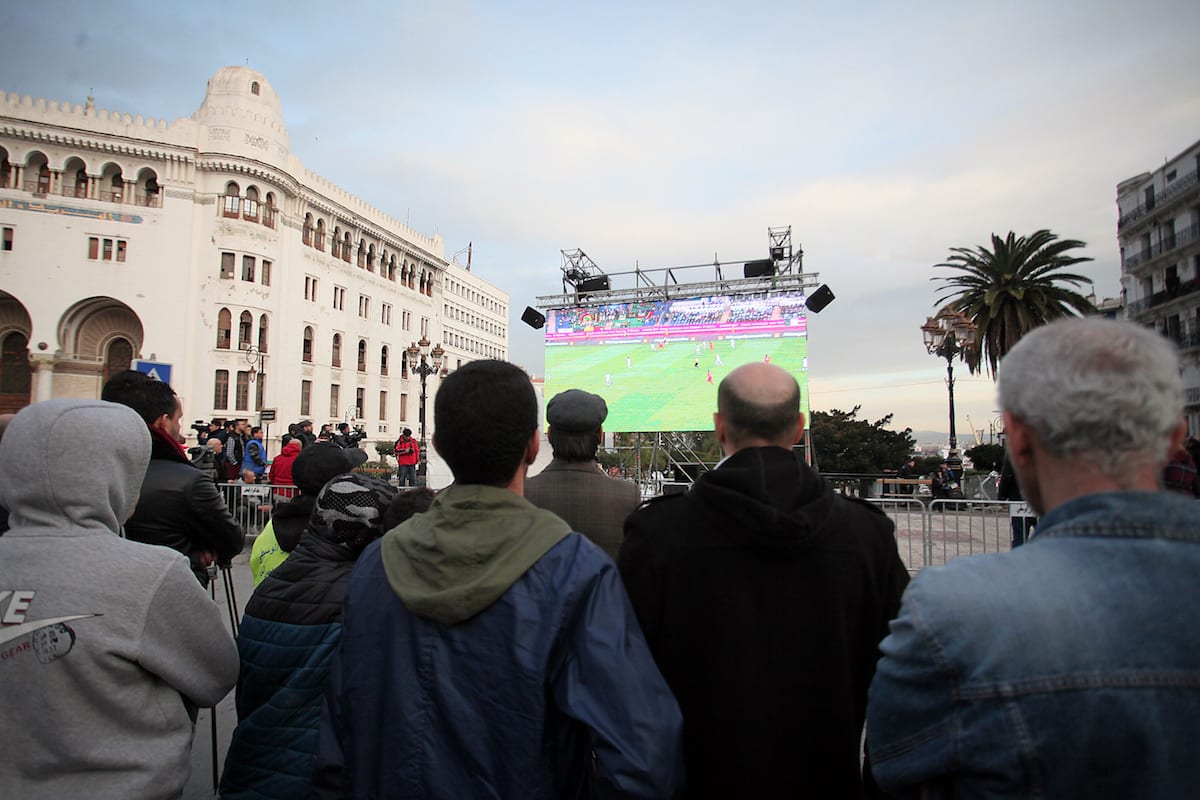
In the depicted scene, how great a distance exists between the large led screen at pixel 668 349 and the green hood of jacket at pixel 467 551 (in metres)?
12.1

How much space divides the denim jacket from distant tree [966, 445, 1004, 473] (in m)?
21.0

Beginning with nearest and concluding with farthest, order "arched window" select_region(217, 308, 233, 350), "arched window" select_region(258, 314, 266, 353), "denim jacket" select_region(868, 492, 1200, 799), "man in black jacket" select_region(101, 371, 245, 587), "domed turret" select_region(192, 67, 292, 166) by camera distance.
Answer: "denim jacket" select_region(868, 492, 1200, 799) → "man in black jacket" select_region(101, 371, 245, 587) → "arched window" select_region(217, 308, 233, 350) → "domed turret" select_region(192, 67, 292, 166) → "arched window" select_region(258, 314, 266, 353)

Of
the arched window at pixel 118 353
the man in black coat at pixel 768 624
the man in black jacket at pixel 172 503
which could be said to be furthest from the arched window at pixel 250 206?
the man in black coat at pixel 768 624

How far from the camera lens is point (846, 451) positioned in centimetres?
1881

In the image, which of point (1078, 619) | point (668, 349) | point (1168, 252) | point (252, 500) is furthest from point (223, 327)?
point (1168, 252)

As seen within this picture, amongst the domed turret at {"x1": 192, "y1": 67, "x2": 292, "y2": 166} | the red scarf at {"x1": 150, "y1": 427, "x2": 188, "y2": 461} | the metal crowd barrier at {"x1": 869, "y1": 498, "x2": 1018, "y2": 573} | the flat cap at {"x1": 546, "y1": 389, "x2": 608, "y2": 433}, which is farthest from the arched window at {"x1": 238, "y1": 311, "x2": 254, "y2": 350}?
the flat cap at {"x1": 546, "y1": 389, "x2": 608, "y2": 433}

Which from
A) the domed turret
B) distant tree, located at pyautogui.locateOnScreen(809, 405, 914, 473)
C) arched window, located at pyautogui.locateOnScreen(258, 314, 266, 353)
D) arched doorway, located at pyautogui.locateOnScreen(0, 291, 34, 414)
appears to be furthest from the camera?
arched window, located at pyautogui.locateOnScreen(258, 314, 266, 353)

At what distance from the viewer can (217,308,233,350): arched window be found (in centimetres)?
3422

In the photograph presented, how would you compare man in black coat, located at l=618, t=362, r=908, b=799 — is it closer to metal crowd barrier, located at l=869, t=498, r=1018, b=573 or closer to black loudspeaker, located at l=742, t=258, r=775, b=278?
metal crowd barrier, located at l=869, t=498, r=1018, b=573

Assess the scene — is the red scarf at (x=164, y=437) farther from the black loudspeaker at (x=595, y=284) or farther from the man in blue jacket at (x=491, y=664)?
the black loudspeaker at (x=595, y=284)

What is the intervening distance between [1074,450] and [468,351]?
228ft

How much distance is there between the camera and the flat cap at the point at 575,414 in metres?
3.00

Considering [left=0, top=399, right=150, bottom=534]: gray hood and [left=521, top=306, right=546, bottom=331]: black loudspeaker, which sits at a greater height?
[left=521, top=306, right=546, bottom=331]: black loudspeaker

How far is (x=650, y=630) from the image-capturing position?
1789 millimetres
